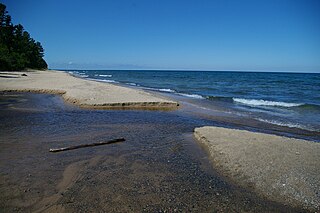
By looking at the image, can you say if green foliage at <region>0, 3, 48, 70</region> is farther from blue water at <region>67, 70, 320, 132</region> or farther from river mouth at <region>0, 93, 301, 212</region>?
river mouth at <region>0, 93, 301, 212</region>

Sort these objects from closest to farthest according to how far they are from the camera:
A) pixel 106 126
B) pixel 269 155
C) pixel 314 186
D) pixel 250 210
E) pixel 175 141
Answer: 1. pixel 250 210
2. pixel 314 186
3. pixel 269 155
4. pixel 175 141
5. pixel 106 126

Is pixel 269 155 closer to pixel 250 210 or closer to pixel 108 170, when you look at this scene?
pixel 250 210

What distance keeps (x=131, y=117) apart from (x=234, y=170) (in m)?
8.15

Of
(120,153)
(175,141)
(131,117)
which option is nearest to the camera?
(120,153)

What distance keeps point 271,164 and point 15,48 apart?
7418cm

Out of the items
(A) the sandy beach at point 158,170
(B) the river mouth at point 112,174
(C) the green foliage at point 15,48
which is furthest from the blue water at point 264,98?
(C) the green foliage at point 15,48

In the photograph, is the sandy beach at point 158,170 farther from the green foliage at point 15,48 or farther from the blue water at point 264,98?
the green foliage at point 15,48

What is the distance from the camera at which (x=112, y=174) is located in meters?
5.95

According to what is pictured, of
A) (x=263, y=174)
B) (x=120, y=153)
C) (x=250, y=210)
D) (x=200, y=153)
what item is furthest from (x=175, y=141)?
(x=250, y=210)

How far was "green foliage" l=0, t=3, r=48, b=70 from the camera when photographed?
165ft

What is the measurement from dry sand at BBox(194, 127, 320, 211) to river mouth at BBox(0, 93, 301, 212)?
1.22ft

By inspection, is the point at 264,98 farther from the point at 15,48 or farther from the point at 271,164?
the point at 15,48

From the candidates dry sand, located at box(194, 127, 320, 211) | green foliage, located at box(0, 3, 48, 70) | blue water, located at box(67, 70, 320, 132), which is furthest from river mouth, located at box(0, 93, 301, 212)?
green foliage, located at box(0, 3, 48, 70)

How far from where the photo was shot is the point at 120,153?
7.46 metres
